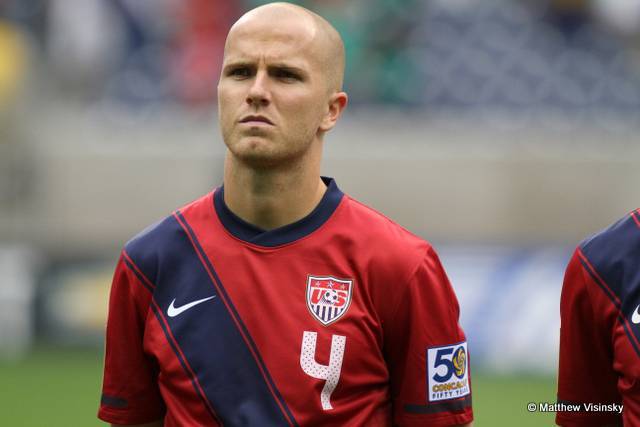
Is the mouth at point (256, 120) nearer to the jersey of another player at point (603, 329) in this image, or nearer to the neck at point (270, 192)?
the neck at point (270, 192)

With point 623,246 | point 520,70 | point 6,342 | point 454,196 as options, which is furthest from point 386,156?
point 623,246

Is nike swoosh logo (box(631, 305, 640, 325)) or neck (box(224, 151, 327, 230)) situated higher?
neck (box(224, 151, 327, 230))

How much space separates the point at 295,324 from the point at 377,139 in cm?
852

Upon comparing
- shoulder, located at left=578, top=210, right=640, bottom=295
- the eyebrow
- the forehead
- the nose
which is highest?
the forehead

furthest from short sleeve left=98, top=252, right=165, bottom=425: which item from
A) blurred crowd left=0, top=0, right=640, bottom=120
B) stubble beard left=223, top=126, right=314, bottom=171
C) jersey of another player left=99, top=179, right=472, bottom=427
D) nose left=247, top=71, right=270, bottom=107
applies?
blurred crowd left=0, top=0, right=640, bottom=120

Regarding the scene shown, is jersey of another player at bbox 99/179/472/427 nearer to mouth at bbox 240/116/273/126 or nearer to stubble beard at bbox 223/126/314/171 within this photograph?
stubble beard at bbox 223/126/314/171

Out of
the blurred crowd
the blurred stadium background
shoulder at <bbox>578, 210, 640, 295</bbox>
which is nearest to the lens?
shoulder at <bbox>578, 210, 640, 295</bbox>

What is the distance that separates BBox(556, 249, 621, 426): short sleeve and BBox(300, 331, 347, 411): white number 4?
70 cm

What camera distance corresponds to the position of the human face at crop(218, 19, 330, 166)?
340cm

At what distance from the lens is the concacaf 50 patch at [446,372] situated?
3.46m

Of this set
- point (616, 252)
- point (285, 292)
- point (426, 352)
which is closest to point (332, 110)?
point (285, 292)

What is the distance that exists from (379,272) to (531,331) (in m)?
6.52

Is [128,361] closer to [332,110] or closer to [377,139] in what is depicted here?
[332,110]

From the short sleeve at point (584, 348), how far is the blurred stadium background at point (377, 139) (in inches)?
243
